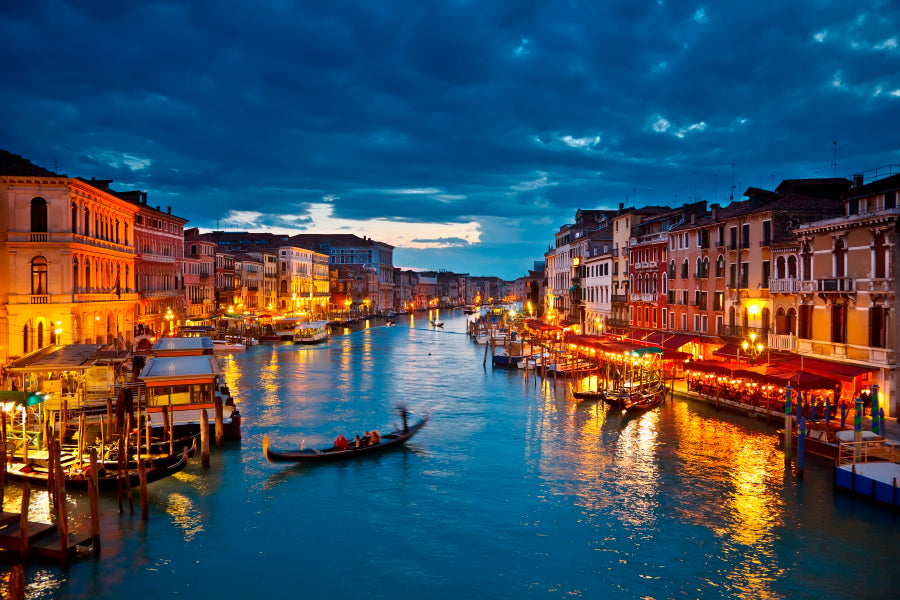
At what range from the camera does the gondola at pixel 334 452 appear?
19.0 metres

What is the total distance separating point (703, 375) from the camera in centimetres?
3069

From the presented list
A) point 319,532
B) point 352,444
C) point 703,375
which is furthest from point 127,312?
point 703,375

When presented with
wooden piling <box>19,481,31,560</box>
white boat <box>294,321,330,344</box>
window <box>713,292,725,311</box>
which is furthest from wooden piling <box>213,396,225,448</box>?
white boat <box>294,321,330,344</box>

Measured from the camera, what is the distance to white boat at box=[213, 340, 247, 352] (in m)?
52.8

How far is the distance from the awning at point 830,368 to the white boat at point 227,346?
134 feet

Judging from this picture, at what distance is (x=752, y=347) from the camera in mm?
26891

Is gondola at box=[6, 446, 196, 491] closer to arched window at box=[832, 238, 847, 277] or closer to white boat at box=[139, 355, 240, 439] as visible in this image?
white boat at box=[139, 355, 240, 439]

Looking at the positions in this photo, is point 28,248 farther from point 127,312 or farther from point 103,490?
point 103,490

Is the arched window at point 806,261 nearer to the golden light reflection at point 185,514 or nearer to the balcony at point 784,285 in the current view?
the balcony at point 784,285

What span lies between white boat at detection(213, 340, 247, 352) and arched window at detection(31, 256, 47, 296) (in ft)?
75.6

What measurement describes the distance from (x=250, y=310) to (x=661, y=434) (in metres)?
58.2

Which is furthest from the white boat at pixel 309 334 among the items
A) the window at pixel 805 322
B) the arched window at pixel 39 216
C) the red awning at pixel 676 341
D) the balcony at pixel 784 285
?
the window at pixel 805 322

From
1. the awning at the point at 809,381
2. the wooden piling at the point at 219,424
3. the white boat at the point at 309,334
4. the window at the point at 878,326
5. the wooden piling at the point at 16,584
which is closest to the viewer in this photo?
the wooden piling at the point at 16,584

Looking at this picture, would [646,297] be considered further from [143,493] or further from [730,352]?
[143,493]
